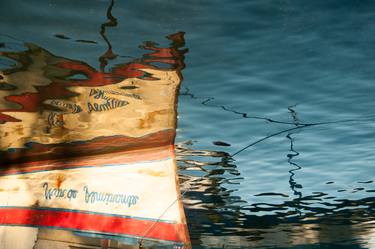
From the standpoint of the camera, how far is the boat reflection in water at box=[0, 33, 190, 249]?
18.0 ft

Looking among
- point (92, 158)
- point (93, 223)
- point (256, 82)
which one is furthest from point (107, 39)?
point (93, 223)

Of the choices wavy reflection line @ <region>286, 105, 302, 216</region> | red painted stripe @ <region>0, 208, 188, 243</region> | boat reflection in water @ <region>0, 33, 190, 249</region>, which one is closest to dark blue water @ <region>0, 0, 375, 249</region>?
wavy reflection line @ <region>286, 105, 302, 216</region>

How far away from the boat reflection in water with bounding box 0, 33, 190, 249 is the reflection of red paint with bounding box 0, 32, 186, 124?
0.01 metres

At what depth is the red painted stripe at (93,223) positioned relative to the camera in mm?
5926

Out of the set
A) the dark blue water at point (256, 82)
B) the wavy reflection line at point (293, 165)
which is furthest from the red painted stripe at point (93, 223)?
the wavy reflection line at point (293, 165)

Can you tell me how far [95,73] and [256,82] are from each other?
6.94 ft

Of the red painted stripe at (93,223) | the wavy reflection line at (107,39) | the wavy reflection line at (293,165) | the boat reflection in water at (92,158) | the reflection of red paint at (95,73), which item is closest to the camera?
the wavy reflection line at (107,39)

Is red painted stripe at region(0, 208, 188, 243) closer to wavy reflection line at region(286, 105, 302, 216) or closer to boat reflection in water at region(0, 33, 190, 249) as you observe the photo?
boat reflection in water at region(0, 33, 190, 249)

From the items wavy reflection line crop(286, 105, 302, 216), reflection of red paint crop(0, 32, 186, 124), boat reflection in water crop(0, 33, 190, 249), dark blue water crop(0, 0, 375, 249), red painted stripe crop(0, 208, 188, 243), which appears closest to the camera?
dark blue water crop(0, 0, 375, 249)

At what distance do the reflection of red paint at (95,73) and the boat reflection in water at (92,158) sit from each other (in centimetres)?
1

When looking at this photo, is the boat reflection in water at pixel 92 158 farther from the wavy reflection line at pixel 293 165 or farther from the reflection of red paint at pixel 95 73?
the wavy reflection line at pixel 293 165

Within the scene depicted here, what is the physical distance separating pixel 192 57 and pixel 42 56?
161cm

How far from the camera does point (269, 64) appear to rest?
5.91m

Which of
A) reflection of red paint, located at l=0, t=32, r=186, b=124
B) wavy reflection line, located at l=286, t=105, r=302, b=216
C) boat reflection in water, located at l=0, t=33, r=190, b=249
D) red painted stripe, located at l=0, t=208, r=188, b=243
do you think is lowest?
red painted stripe, located at l=0, t=208, r=188, b=243
